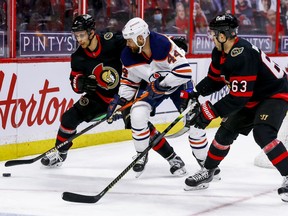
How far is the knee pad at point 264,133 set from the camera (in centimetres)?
428

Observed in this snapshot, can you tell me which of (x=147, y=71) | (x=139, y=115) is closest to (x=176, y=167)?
(x=139, y=115)

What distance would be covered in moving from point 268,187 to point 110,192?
94 centimetres

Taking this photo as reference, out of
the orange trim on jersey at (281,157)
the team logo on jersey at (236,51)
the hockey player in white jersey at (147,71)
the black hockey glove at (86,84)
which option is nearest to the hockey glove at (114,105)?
the hockey player in white jersey at (147,71)

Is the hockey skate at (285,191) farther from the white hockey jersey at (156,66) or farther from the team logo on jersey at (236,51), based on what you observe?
the white hockey jersey at (156,66)

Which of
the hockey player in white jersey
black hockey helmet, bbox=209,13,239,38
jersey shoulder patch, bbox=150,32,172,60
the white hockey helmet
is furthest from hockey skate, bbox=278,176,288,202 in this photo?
the white hockey helmet

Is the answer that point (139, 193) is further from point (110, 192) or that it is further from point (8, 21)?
point (8, 21)

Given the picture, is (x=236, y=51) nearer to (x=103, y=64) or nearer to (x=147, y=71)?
(x=147, y=71)

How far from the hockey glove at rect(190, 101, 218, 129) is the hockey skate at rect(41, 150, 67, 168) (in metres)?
1.40

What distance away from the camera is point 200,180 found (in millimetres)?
4688

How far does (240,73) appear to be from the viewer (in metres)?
4.21

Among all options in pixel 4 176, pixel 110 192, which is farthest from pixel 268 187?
pixel 4 176

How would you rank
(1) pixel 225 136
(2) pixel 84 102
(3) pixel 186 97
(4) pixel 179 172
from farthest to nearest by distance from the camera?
(2) pixel 84 102 → (4) pixel 179 172 → (3) pixel 186 97 → (1) pixel 225 136

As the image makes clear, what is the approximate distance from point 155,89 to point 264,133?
85cm

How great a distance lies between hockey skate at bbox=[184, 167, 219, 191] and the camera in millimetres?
4684
